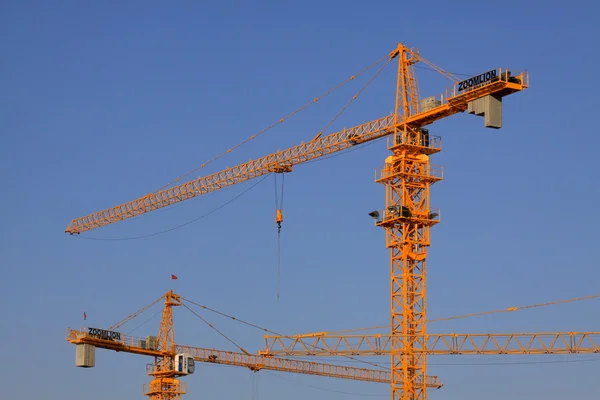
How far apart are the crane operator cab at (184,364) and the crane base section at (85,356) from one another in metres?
20.4

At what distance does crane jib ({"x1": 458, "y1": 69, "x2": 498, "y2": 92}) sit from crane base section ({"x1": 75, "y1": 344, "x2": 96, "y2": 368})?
58.9 meters

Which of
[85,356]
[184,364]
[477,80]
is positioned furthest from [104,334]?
[477,80]

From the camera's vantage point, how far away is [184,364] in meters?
186

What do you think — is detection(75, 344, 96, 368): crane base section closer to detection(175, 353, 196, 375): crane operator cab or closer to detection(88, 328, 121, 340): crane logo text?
detection(88, 328, 121, 340): crane logo text

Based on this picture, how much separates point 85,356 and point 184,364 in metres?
23.2

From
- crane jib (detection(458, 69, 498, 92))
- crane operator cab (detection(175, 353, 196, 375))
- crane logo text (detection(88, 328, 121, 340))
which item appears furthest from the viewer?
crane operator cab (detection(175, 353, 196, 375))

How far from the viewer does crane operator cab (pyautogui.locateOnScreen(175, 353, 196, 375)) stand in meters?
186

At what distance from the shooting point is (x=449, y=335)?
14488cm

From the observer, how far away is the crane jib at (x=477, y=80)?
455 ft

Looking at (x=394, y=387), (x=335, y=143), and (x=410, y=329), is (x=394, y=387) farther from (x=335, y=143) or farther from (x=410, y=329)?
(x=335, y=143)

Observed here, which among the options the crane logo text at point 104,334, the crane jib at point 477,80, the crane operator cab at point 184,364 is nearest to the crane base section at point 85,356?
the crane logo text at point 104,334

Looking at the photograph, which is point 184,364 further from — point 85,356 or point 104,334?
point 85,356

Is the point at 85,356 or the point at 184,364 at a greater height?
the point at 184,364

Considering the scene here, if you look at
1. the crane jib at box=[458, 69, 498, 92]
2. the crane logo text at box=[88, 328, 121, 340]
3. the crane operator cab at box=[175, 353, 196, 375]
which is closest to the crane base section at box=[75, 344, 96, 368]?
the crane logo text at box=[88, 328, 121, 340]
